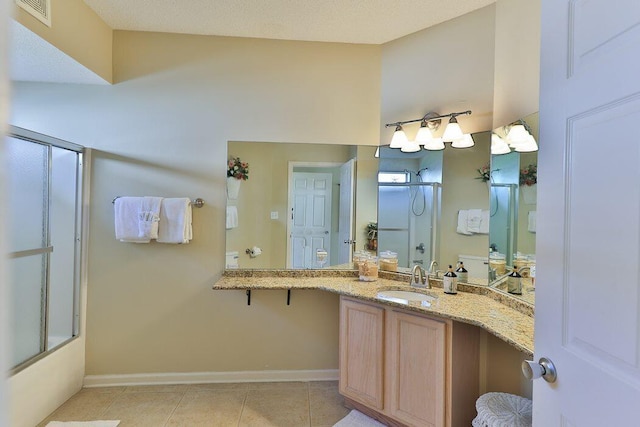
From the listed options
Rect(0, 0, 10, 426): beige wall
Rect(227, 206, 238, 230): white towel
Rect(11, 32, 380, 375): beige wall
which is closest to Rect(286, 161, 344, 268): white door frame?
Rect(11, 32, 380, 375): beige wall

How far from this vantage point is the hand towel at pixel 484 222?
6.64 feet

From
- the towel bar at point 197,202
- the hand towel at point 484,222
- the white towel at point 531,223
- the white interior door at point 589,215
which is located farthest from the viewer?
the towel bar at point 197,202

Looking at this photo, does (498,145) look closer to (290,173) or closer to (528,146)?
(528,146)

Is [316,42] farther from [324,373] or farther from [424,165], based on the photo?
[324,373]

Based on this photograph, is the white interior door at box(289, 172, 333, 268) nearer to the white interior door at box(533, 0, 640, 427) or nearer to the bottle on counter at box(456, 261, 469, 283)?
the bottle on counter at box(456, 261, 469, 283)

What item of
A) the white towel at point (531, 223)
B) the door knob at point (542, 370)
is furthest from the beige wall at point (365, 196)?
the door knob at point (542, 370)

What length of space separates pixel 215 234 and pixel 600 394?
2.32 m

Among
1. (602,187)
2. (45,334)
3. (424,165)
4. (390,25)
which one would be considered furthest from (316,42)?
(45,334)

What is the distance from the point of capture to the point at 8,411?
1.15 ft

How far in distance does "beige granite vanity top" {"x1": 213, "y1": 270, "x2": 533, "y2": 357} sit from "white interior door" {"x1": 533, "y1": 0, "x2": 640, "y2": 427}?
511 millimetres

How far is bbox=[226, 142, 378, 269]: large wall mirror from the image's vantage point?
251cm

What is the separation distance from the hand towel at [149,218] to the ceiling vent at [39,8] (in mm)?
1168

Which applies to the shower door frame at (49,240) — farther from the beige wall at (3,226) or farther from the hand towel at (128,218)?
the beige wall at (3,226)

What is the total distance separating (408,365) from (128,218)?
2.16 metres
